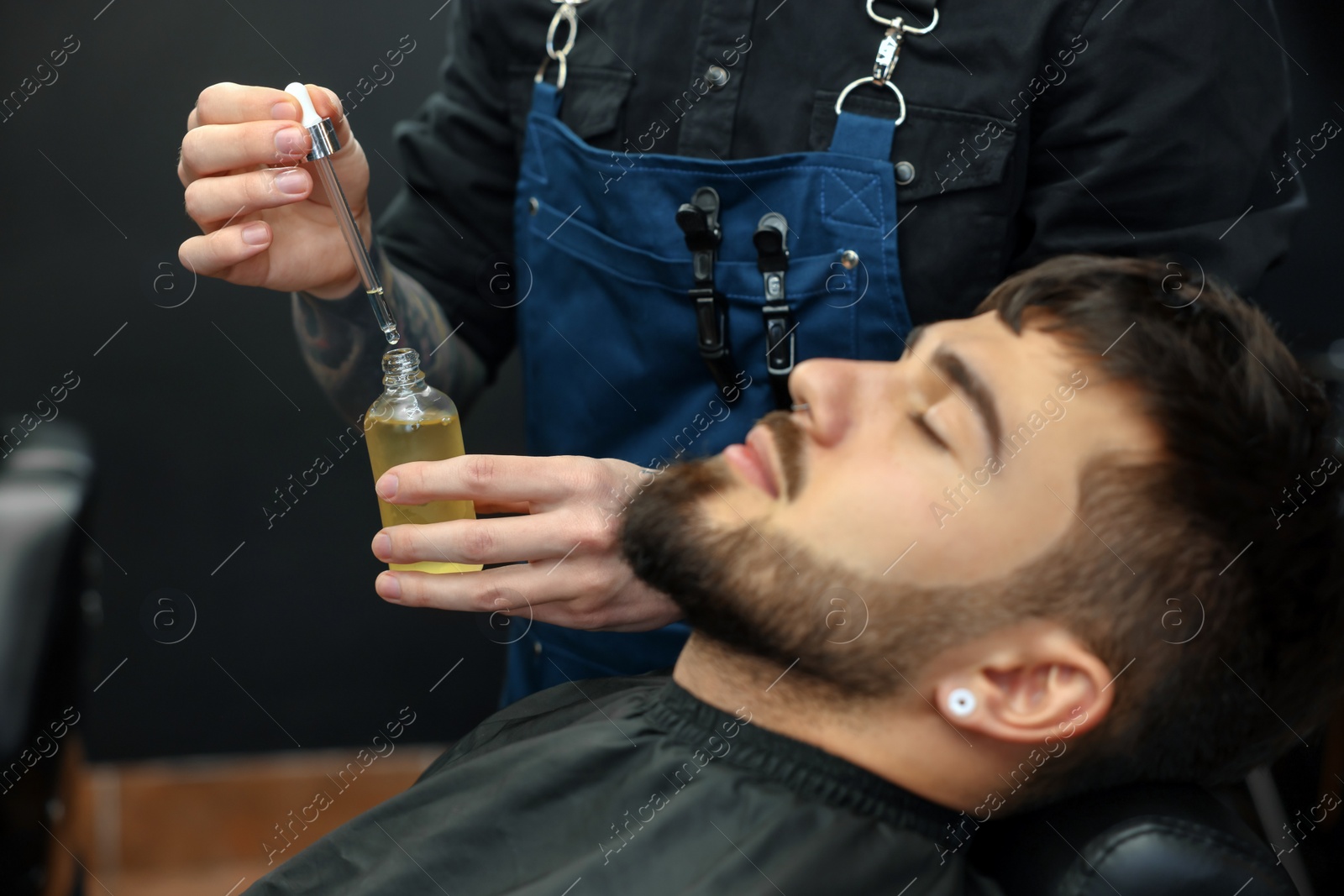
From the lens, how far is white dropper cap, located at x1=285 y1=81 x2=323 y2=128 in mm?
1169

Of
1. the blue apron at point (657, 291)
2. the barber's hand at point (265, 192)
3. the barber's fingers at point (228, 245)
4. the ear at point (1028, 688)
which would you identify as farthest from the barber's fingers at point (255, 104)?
the ear at point (1028, 688)

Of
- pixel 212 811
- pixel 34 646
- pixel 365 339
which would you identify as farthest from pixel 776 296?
pixel 212 811

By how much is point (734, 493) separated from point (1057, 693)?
14.7 inches

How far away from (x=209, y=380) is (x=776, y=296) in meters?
1.74

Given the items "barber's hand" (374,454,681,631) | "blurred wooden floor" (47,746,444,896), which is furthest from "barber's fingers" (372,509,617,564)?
"blurred wooden floor" (47,746,444,896)

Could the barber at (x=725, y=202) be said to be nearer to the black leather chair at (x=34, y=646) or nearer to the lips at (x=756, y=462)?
the lips at (x=756, y=462)

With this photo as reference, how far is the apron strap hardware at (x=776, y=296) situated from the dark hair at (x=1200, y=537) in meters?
0.27

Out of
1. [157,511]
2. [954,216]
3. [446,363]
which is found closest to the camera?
[954,216]

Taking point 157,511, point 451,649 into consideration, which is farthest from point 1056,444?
point 157,511

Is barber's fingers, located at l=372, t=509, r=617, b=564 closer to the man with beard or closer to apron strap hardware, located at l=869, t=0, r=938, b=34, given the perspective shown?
the man with beard

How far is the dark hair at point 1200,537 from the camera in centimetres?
104

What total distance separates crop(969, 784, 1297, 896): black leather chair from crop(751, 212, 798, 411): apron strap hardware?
21.5 inches

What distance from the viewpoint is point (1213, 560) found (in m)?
1.05

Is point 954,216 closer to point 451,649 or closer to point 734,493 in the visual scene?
point 734,493
